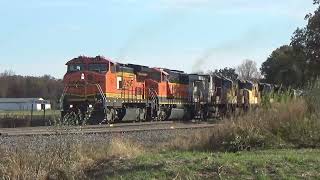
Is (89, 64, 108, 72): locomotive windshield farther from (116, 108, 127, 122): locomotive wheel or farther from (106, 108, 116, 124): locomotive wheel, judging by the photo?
(116, 108, 127, 122): locomotive wheel

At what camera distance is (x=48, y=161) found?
9680 millimetres

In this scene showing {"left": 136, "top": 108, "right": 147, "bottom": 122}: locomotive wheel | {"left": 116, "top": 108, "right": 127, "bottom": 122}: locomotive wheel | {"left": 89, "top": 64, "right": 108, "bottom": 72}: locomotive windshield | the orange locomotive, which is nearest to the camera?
the orange locomotive

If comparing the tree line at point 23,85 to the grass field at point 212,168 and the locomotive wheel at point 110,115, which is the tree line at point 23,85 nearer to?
the locomotive wheel at point 110,115

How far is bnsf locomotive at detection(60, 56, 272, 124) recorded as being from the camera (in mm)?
29266

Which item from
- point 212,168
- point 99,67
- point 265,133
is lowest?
point 212,168

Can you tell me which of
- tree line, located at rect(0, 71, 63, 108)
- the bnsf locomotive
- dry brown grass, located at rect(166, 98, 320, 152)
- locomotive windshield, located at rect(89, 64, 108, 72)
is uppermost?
tree line, located at rect(0, 71, 63, 108)

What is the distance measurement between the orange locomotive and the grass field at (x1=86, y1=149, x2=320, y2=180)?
17378 millimetres

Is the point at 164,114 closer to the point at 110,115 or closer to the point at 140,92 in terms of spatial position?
the point at 140,92

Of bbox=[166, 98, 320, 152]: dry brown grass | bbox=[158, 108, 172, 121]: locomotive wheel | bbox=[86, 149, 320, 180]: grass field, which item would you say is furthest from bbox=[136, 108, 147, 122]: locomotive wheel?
bbox=[86, 149, 320, 180]: grass field

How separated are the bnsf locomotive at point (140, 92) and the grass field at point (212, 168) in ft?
46.2

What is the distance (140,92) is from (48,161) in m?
23.2

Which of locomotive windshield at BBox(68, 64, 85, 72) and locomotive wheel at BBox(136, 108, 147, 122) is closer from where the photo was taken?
locomotive windshield at BBox(68, 64, 85, 72)

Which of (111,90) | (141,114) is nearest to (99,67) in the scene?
(111,90)

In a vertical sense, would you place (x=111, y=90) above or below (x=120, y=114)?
above
